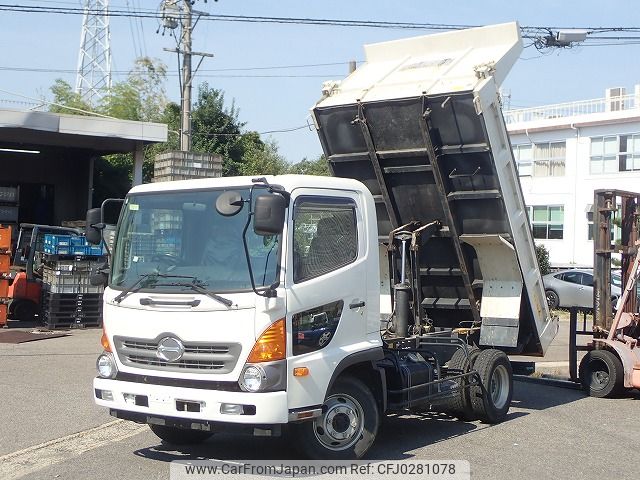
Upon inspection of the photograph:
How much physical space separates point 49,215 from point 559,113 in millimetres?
Result: 22156

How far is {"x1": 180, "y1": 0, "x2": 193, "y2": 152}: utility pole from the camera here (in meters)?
28.1

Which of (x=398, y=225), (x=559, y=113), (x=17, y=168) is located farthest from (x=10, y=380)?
(x=559, y=113)

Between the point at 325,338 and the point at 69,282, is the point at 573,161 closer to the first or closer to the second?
the point at 69,282

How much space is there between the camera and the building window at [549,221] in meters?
36.5

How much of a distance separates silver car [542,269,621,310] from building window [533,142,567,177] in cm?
1062

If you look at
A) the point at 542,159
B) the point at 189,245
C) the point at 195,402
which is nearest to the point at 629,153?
the point at 542,159

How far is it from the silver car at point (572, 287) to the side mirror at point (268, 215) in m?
20.6

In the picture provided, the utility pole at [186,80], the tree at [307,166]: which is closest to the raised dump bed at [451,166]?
the utility pole at [186,80]

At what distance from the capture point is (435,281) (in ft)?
33.9

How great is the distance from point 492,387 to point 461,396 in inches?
21.7

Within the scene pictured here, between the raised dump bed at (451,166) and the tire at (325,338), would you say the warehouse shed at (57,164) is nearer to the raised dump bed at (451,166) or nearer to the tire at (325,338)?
the raised dump bed at (451,166)

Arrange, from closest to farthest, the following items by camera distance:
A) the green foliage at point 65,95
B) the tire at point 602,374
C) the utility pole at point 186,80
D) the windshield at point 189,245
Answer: the windshield at point 189,245 → the tire at point 602,374 → the utility pole at point 186,80 → the green foliage at point 65,95

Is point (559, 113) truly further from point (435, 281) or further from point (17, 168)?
point (435, 281)

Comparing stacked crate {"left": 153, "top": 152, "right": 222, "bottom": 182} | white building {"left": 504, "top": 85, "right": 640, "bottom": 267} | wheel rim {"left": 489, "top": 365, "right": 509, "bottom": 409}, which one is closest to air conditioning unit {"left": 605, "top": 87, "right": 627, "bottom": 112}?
white building {"left": 504, "top": 85, "right": 640, "bottom": 267}
